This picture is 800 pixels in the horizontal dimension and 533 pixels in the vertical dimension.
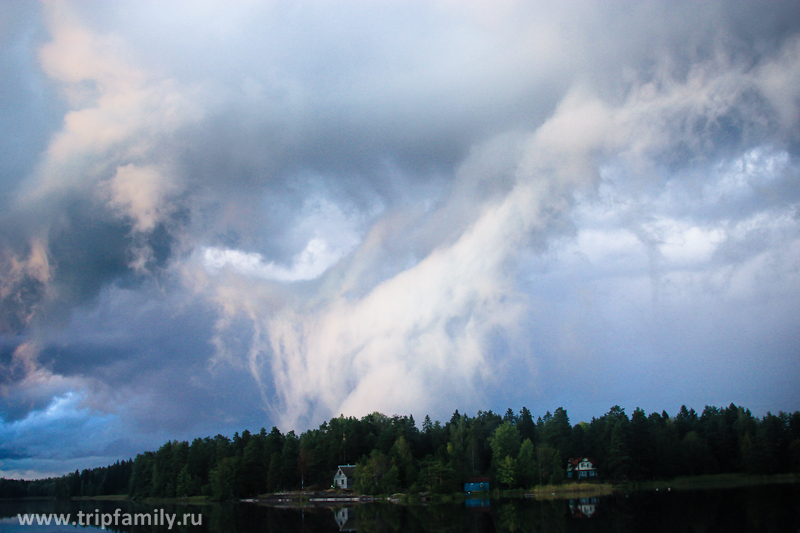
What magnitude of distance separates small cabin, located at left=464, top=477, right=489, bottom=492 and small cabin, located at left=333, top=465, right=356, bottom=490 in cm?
2869

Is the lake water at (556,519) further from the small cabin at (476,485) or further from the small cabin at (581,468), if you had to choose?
the small cabin at (581,468)

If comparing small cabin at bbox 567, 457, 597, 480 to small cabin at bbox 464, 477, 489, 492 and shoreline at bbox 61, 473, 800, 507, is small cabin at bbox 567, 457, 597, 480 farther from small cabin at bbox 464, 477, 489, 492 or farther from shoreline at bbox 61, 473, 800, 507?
small cabin at bbox 464, 477, 489, 492

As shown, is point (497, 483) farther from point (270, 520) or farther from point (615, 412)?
point (270, 520)

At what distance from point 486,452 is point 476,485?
19.5 metres

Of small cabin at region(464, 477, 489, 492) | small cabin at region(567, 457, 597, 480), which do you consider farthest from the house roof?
small cabin at region(567, 457, 597, 480)

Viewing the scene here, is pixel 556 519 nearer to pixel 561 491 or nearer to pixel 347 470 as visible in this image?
pixel 561 491

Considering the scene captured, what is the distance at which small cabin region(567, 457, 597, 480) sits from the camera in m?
114

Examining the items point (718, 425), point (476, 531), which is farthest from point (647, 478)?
point (476, 531)

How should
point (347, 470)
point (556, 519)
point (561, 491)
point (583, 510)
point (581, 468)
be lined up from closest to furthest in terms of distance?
point (556, 519) → point (583, 510) → point (561, 491) → point (581, 468) → point (347, 470)

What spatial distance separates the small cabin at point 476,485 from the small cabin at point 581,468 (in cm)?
2201

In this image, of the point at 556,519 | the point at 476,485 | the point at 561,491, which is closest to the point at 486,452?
the point at 476,485

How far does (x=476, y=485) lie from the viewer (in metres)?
104

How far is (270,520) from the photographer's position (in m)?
66.8

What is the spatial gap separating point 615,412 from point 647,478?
14.2 m
